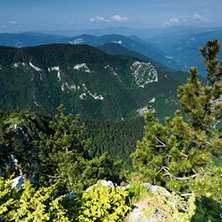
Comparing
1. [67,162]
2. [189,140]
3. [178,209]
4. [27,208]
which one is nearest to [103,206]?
[27,208]

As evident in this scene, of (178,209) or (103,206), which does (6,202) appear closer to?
(103,206)

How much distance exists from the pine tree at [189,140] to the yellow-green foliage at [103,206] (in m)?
6.59

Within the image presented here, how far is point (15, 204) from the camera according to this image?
501cm

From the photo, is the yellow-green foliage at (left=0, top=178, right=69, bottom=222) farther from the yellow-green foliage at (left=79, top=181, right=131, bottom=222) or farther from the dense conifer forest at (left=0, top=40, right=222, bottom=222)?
the yellow-green foliage at (left=79, top=181, right=131, bottom=222)

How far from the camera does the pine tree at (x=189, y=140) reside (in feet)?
42.8

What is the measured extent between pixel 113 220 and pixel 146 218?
1.43 metres

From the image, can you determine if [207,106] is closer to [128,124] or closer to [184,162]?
[184,162]

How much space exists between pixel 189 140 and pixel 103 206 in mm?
11075

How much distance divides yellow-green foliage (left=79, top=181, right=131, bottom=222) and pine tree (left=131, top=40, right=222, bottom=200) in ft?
21.6

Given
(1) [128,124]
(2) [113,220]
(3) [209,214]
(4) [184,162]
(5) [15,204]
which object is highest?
(5) [15,204]

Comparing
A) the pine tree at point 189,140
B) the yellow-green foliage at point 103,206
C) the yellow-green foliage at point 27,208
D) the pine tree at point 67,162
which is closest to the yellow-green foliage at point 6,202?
the yellow-green foliage at point 27,208

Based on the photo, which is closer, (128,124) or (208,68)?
(208,68)

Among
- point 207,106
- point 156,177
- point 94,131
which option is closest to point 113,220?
point 156,177

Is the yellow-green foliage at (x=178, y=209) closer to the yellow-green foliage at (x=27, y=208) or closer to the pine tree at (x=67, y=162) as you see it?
the yellow-green foliage at (x=27, y=208)
